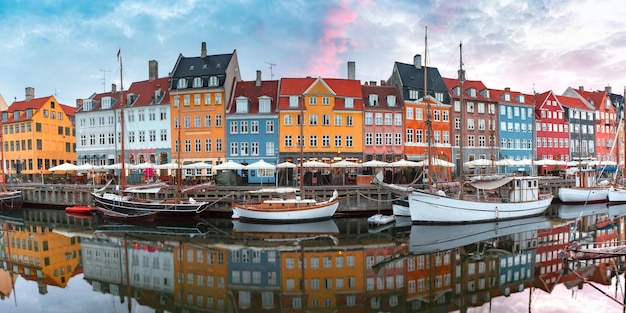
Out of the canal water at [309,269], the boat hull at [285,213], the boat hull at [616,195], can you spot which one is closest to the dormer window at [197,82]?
the boat hull at [285,213]

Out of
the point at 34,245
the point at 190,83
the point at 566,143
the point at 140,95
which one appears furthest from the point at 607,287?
the point at 566,143

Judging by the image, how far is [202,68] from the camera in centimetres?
4647

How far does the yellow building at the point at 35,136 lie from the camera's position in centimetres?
5212

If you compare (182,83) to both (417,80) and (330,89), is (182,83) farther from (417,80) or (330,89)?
(417,80)

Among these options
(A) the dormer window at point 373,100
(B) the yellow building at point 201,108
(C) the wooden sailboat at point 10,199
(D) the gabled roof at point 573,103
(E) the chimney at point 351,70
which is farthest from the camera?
(D) the gabled roof at point 573,103

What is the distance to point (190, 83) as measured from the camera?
4594cm

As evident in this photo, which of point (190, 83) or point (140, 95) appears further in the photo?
point (140, 95)

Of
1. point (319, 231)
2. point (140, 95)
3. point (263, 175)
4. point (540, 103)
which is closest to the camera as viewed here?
point (319, 231)

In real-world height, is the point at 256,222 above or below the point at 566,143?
below

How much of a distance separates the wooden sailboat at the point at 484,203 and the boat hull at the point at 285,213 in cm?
598

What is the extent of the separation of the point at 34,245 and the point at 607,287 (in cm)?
2758

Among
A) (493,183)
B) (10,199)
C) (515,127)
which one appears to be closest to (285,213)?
(493,183)

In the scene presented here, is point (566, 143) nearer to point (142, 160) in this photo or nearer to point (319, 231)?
point (319, 231)

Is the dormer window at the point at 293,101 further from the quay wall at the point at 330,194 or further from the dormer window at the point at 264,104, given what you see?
the quay wall at the point at 330,194
